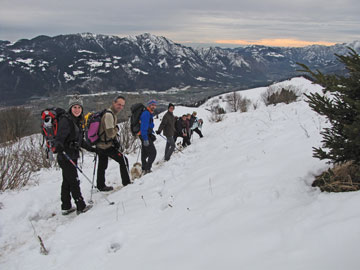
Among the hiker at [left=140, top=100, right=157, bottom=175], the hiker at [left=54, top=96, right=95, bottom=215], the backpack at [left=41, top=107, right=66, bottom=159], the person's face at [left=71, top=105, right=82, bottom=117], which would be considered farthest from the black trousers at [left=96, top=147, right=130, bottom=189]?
the backpack at [left=41, top=107, right=66, bottom=159]

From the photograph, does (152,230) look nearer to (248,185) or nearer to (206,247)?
(206,247)

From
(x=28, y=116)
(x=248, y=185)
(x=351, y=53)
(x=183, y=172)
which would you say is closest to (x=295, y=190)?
(x=248, y=185)

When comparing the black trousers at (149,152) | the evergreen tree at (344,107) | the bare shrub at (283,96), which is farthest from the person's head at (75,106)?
the bare shrub at (283,96)

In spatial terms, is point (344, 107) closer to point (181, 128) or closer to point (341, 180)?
point (341, 180)

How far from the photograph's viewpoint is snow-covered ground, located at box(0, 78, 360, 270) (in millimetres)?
2371

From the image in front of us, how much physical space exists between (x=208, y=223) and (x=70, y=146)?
318 centimetres

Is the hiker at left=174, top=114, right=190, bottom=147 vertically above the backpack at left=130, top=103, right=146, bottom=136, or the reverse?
the backpack at left=130, top=103, right=146, bottom=136

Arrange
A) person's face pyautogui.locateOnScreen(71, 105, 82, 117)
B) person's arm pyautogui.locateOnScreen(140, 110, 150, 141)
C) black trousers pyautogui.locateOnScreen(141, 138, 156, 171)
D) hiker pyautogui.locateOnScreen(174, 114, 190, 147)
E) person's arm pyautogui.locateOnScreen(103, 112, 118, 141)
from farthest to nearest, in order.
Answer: hiker pyautogui.locateOnScreen(174, 114, 190, 147) → black trousers pyautogui.locateOnScreen(141, 138, 156, 171) → person's arm pyautogui.locateOnScreen(140, 110, 150, 141) → person's arm pyautogui.locateOnScreen(103, 112, 118, 141) → person's face pyautogui.locateOnScreen(71, 105, 82, 117)

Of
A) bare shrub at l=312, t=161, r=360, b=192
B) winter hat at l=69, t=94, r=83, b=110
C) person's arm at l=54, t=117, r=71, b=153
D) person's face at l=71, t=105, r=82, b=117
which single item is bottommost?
bare shrub at l=312, t=161, r=360, b=192

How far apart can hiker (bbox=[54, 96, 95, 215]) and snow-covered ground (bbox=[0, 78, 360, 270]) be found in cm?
34

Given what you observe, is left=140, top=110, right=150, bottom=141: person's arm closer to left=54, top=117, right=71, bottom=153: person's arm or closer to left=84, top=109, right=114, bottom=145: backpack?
left=84, top=109, right=114, bottom=145: backpack

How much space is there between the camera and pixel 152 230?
3645mm

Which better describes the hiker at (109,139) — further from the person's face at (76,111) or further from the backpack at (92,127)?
the person's face at (76,111)

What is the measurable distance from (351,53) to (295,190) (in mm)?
2020
